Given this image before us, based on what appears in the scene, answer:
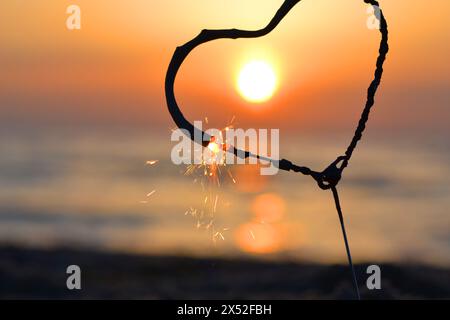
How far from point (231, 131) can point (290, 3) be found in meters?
0.74

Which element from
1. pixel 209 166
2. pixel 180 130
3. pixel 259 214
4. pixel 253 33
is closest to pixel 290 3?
pixel 253 33

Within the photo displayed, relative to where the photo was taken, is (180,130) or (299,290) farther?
(299,290)

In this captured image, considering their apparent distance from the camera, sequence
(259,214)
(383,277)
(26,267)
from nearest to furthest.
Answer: (383,277), (26,267), (259,214)

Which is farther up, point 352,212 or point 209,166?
point 352,212

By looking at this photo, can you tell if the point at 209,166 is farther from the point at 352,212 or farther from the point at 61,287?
the point at 352,212

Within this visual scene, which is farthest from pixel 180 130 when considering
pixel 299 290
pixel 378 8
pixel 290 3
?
pixel 299 290

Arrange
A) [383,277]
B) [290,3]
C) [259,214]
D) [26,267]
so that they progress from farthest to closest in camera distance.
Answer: [259,214]
[26,267]
[383,277]
[290,3]

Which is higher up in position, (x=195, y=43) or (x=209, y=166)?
(x=195, y=43)

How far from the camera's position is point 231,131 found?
3.91 metres

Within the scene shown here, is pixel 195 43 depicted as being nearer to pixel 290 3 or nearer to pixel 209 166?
pixel 290 3

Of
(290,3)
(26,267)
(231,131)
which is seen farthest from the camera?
(26,267)

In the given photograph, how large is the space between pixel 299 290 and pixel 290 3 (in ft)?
27.9

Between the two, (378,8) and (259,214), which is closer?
(378,8)

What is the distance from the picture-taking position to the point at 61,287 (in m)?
11.9
